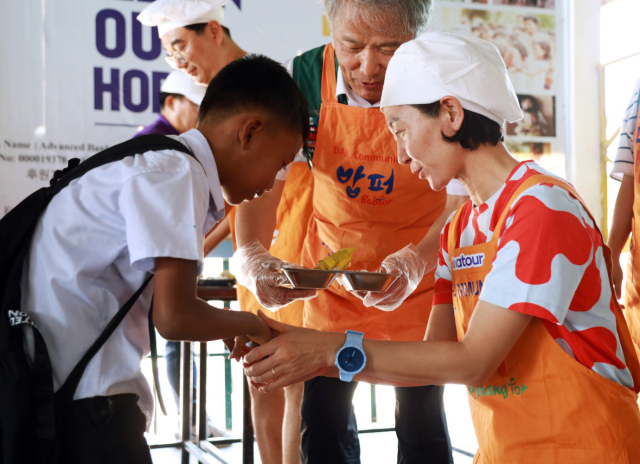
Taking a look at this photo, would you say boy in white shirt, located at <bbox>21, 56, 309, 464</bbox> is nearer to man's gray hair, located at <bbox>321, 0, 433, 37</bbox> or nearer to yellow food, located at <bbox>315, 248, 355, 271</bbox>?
yellow food, located at <bbox>315, 248, 355, 271</bbox>

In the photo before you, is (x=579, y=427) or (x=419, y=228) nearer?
(x=579, y=427)

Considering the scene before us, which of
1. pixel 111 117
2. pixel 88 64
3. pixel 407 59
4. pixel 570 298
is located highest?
pixel 88 64

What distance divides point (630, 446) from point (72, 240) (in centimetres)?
110

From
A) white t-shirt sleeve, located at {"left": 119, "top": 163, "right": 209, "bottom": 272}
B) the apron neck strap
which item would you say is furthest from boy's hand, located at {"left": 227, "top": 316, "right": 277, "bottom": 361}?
the apron neck strap

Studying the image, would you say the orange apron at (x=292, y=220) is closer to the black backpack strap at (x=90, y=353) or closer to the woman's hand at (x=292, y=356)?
the woman's hand at (x=292, y=356)

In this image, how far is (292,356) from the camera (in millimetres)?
1329

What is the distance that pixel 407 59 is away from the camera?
4.66 ft

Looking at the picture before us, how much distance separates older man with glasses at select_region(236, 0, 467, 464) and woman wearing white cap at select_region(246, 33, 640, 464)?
0.47m

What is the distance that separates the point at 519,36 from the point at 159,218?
149 inches

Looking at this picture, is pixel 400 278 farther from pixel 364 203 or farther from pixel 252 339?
pixel 252 339

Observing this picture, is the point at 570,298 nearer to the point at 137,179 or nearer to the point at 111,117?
the point at 137,179

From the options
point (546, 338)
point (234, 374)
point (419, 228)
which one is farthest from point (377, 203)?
point (234, 374)

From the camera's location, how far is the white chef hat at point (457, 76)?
1347 mm

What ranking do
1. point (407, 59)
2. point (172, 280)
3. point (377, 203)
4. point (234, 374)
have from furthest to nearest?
1. point (234, 374)
2. point (377, 203)
3. point (407, 59)
4. point (172, 280)
